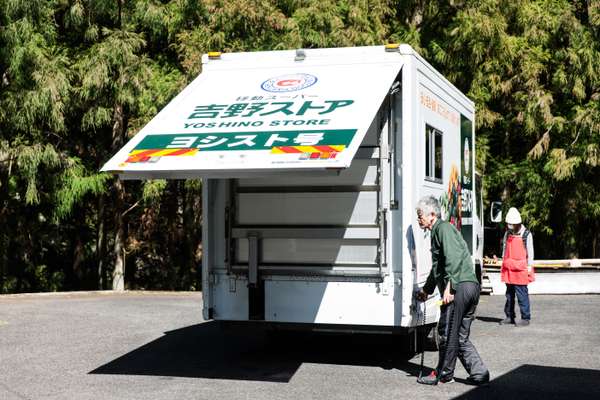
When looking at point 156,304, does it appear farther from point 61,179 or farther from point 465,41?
point 465,41

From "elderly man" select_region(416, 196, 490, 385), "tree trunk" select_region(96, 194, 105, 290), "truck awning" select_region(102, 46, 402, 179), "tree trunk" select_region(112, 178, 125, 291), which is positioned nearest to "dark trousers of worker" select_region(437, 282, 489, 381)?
"elderly man" select_region(416, 196, 490, 385)

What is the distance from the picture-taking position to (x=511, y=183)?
78.3 ft

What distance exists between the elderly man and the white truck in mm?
454

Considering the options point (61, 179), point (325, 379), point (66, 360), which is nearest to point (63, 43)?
point (61, 179)

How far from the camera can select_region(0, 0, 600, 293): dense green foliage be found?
66.1 feet

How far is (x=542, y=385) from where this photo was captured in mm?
8656

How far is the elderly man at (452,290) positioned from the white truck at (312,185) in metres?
0.45

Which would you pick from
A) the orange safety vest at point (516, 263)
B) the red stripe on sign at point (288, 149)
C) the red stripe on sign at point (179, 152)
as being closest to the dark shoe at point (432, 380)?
the red stripe on sign at point (288, 149)

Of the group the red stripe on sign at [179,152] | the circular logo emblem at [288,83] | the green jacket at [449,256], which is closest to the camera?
the red stripe on sign at [179,152]

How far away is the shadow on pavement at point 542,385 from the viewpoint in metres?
8.16

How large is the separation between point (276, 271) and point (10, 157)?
1249 centimetres

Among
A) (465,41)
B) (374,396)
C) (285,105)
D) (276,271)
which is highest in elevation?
(465,41)

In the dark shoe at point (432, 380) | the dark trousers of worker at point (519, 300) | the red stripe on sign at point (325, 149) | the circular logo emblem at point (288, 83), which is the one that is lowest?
the dark shoe at point (432, 380)

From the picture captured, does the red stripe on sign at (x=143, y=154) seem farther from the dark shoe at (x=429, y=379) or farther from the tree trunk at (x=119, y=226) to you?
the tree trunk at (x=119, y=226)
